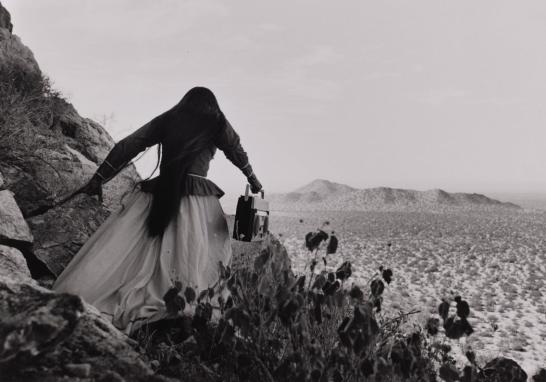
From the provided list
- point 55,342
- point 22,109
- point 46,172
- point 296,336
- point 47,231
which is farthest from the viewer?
point 22,109

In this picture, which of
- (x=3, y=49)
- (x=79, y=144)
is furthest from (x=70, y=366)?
(x=3, y=49)

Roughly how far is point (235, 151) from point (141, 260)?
1.33 meters

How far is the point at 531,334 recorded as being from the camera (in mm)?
6805

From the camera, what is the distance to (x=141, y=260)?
14.3 feet

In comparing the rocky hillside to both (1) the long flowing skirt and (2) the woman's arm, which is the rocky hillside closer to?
(1) the long flowing skirt

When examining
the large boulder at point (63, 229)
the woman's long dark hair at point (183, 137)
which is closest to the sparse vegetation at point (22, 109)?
the large boulder at point (63, 229)

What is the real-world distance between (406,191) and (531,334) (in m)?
43.6

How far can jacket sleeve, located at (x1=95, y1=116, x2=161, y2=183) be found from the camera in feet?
15.7

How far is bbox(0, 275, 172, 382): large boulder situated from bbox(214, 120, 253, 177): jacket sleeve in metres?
2.40

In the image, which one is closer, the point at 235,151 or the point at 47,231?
the point at 235,151

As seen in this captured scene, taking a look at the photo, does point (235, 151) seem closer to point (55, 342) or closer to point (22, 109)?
point (55, 342)

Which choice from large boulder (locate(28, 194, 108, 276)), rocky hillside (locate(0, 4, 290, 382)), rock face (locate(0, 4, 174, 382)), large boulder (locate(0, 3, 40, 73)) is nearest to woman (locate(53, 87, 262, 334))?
rocky hillside (locate(0, 4, 290, 382))

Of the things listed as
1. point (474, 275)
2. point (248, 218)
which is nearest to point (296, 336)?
point (248, 218)

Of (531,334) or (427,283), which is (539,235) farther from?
(531,334)
